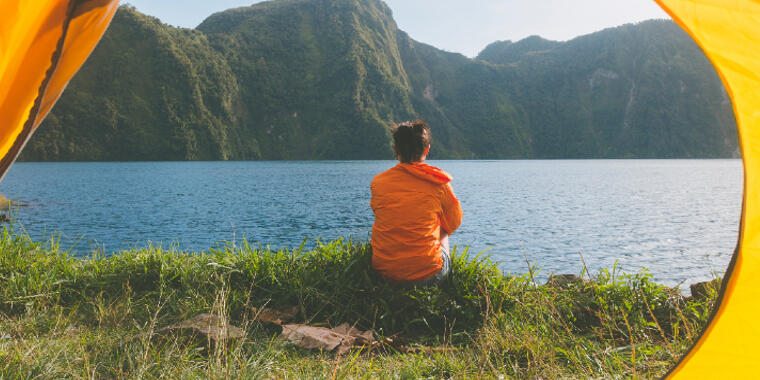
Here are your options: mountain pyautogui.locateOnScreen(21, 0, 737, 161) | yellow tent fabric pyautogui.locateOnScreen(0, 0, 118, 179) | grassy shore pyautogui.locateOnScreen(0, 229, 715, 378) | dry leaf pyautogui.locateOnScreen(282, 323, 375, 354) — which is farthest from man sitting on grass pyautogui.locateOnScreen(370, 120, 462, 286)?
mountain pyautogui.locateOnScreen(21, 0, 737, 161)

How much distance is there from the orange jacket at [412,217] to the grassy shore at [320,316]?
258mm

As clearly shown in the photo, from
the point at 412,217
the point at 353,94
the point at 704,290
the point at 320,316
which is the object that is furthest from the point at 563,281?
the point at 353,94

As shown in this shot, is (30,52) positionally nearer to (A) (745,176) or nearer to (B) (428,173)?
(B) (428,173)

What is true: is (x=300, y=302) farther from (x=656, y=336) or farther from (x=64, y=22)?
(x=656, y=336)

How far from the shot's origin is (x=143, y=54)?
109312 mm

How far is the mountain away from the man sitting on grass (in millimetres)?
115544

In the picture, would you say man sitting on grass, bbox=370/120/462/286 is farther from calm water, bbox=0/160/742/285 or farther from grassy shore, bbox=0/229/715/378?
calm water, bbox=0/160/742/285

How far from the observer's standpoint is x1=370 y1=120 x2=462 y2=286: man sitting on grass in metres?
3.11

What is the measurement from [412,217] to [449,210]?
39 cm

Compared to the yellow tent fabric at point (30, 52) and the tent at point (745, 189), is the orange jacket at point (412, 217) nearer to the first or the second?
the tent at point (745, 189)

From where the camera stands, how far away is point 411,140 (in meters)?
3.21

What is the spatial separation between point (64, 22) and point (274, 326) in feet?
7.81

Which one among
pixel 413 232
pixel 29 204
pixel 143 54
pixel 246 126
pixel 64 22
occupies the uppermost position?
pixel 143 54

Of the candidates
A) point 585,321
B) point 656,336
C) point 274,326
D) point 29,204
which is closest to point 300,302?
point 274,326
